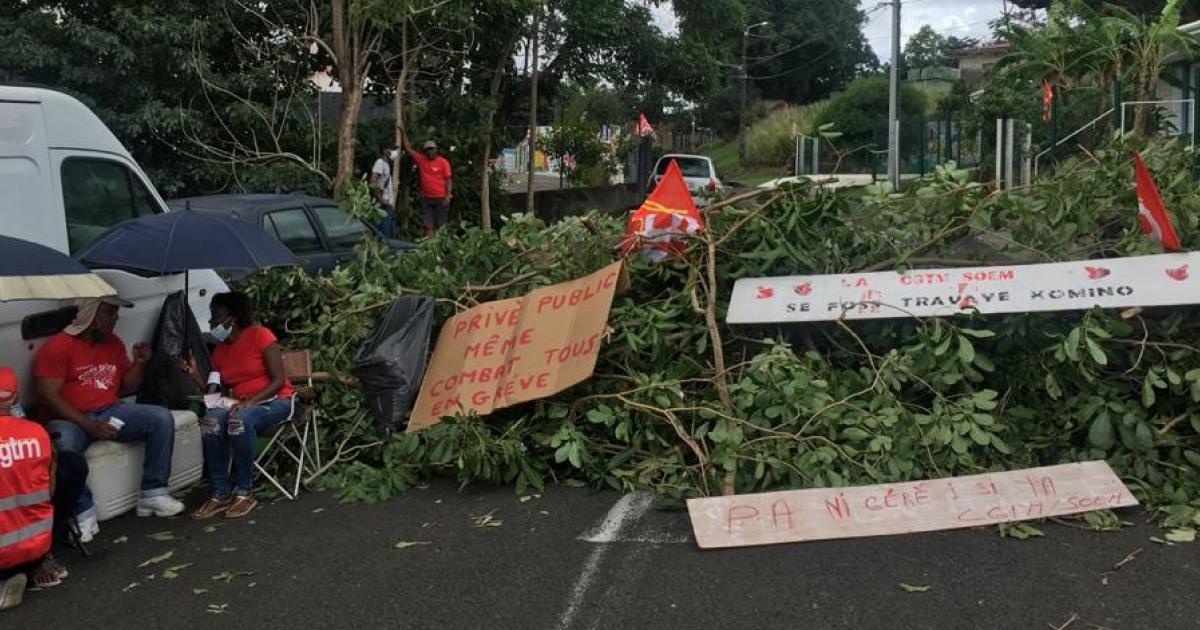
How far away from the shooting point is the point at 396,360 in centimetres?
634

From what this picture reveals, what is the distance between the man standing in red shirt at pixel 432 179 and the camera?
15211 mm

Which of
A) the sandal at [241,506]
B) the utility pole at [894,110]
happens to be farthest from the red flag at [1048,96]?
the sandal at [241,506]

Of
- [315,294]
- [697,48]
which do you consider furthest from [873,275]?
[697,48]

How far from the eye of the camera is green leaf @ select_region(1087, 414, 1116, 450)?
5.31 meters

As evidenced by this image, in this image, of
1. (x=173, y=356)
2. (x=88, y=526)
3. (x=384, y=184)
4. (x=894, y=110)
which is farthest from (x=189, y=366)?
(x=894, y=110)

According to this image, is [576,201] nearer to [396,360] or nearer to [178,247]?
[396,360]

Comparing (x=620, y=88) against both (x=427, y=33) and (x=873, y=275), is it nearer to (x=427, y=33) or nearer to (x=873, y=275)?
(x=427, y=33)

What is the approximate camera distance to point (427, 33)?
51.5ft

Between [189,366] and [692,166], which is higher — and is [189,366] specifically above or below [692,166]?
below

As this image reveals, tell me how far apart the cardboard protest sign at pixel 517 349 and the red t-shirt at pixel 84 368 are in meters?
1.68

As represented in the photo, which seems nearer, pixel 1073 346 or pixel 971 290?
pixel 1073 346

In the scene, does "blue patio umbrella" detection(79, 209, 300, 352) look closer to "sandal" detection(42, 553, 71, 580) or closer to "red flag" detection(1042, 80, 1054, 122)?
"sandal" detection(42, 553, 71, 580)

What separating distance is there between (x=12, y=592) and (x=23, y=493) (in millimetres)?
435

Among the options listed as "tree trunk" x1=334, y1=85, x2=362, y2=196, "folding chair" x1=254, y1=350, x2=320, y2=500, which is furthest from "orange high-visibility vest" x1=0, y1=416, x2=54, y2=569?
"tree trunk" x1=334, y1=85, x2=362, y2=196
